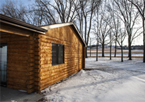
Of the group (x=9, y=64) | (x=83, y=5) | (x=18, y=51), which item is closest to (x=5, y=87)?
(x=9, y=64)

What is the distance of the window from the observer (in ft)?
17.7

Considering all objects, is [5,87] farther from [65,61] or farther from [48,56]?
[65,61]

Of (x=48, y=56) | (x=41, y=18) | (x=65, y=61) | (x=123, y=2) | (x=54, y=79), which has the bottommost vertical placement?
(x=54, y=79)

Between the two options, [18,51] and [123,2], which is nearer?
[18,51]

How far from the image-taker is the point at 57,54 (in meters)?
5.69

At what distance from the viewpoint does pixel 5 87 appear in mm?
4547

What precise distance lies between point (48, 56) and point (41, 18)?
61.8 feet

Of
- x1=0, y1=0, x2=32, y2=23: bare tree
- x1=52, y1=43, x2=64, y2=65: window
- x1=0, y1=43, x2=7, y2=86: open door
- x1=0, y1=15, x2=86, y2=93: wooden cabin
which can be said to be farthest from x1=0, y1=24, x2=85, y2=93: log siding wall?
x1=0, y1=0, x2=32, y2=23: bare tree

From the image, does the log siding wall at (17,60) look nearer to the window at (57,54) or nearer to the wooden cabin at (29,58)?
the wooden cabin at (29,58)

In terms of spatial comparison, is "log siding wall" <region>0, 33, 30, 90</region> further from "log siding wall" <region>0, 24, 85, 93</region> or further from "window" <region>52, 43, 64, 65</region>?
"window" <region>52, 43, 64, 65</region>

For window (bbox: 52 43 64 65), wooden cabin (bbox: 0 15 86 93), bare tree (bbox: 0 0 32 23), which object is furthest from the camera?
bare tree (bbox: 0 0 32 23)

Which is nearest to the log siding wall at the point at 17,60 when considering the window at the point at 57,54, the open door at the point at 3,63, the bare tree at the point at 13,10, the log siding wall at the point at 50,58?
the open door at the point at 3,63

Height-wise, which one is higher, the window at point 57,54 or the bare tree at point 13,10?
the bare tree at point 13,10

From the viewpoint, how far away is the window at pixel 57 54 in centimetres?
538
